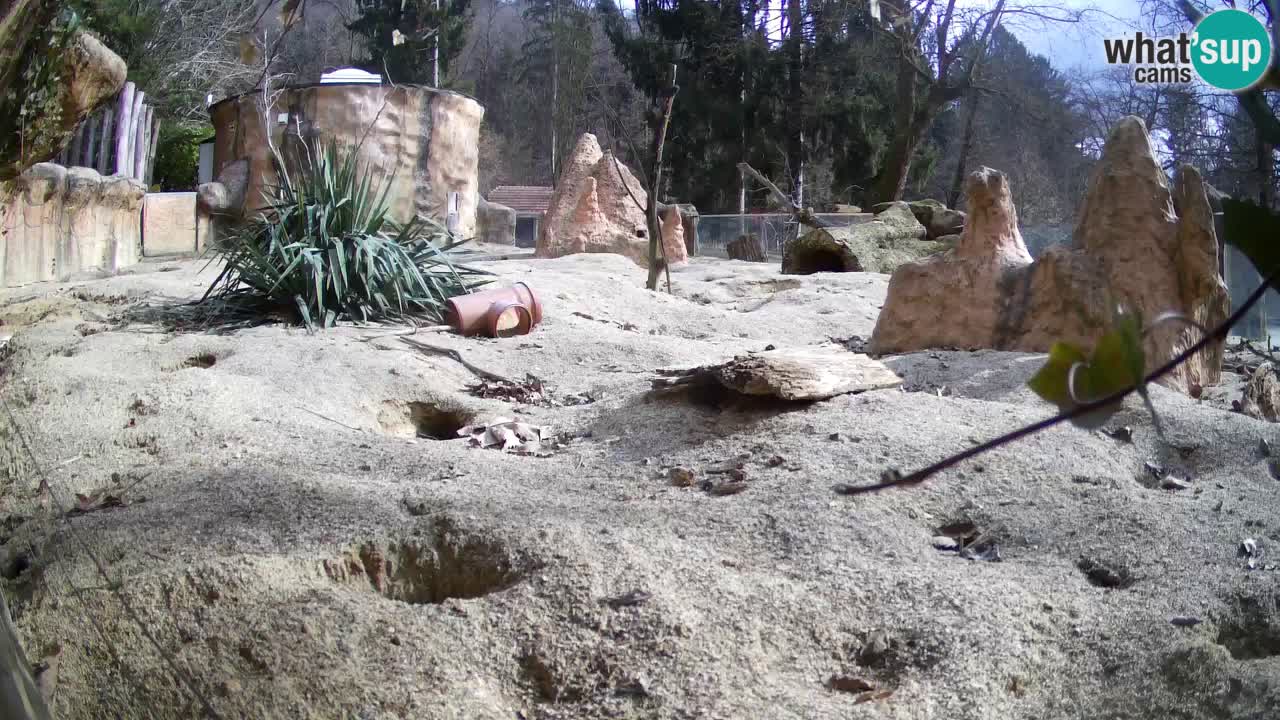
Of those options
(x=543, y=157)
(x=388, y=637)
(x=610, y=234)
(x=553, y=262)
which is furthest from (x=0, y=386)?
(x=543, y=157)

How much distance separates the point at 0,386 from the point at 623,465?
2.57m

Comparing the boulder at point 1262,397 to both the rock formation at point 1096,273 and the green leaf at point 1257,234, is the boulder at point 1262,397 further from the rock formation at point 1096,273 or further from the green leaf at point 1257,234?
the green leaf at point 1257,234

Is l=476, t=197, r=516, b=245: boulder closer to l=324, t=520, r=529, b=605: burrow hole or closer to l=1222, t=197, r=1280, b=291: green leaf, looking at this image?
l=324, t=520, r=529, b=605: burrow hole

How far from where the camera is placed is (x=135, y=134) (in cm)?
1198

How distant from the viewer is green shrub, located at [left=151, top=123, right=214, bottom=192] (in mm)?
17125

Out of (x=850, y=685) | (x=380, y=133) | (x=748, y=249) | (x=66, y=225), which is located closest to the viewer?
(x=850, y=685)

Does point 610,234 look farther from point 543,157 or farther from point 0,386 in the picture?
point 543,157

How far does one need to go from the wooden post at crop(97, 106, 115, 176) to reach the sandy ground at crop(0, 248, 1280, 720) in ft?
26.9

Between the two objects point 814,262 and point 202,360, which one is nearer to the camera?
point 202,360

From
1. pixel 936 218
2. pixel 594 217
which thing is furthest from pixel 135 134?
pixel 936 218

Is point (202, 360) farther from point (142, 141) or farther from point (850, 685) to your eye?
point (142, 141)

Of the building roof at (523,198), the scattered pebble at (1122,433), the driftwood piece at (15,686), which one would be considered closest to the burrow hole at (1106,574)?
the scattered pebble at (1122,433)

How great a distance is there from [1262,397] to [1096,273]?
0.92m

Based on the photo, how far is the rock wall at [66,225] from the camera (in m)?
8.49
